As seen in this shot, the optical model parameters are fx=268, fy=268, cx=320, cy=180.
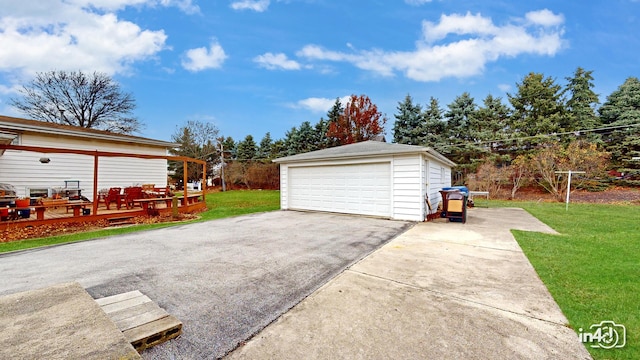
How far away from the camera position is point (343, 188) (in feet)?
31.2

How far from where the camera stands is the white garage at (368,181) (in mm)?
8016

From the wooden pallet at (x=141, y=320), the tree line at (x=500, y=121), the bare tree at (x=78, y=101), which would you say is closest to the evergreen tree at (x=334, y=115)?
the tree line at (x=500, y=121)

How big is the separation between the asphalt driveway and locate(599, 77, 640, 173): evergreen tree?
22204mm

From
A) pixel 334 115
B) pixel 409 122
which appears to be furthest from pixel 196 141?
pixel 409 122

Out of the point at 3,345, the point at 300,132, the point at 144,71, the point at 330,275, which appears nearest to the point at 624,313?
the point at 330,275

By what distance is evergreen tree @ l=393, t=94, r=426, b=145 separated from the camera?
2305cm

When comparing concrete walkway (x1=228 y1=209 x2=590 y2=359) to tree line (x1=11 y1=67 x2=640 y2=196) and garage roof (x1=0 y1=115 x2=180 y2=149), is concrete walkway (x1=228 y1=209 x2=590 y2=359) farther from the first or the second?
tree line (x1=11 y1=67 x2=640 y2=196)

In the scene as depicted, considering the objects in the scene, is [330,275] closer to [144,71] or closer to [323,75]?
[323,75]

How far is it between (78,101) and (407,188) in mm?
26939

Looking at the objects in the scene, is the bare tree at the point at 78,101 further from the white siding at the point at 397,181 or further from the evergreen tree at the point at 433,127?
the evergreen tree at the point at 433,127

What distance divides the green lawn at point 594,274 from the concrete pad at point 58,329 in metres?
3.35

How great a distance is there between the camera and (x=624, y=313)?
2.44 metres

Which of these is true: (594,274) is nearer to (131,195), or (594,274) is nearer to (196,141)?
(131,195)

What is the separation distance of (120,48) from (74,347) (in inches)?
682
